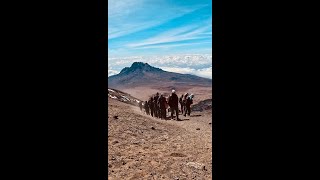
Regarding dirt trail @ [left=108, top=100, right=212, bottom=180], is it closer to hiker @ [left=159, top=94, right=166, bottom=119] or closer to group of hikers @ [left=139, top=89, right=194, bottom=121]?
group of hikers @ [left=139, top=89, right=194, bottom=121]

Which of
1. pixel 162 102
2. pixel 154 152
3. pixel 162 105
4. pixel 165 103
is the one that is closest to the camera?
pixel 154 152

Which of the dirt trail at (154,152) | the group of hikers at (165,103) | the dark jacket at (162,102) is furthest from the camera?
the dark jacket at (162,102)

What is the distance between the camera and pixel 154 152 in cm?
853

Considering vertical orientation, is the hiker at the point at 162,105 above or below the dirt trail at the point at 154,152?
above

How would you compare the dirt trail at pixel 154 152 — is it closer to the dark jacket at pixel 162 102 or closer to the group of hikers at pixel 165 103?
the group of hikers at pixel 165 103

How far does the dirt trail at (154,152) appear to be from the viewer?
256 inches

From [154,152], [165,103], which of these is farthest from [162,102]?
[154,152]

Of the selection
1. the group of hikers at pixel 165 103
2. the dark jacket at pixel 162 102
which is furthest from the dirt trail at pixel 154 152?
the dark jacket at pixel 162 102

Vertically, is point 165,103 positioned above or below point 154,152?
above

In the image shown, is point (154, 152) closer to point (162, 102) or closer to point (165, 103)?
point (162, 102)
